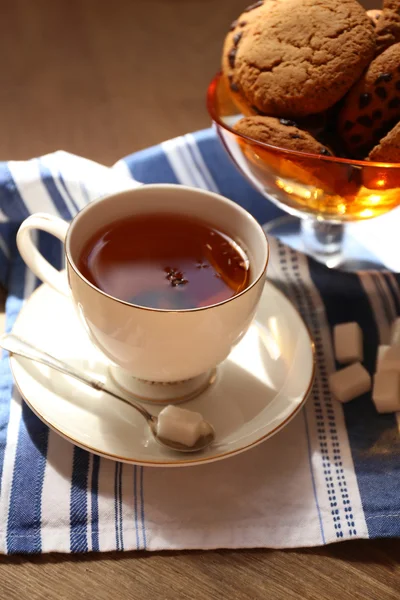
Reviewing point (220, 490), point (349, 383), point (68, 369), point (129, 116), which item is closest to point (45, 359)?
point (68, 369)

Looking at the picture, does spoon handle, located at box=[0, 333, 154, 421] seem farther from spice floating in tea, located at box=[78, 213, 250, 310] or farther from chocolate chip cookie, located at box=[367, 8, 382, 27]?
chocolate chip cookie, located at box=[367, 8, 382, 27]

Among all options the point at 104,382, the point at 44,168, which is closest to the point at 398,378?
the point at 104,382

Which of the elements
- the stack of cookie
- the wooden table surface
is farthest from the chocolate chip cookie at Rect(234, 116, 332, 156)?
the wooden table surface

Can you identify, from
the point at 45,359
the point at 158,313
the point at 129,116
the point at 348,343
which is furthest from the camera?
the point at 129,116

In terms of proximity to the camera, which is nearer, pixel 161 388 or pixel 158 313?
pixel 158 313

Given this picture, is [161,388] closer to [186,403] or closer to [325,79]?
[186,403]

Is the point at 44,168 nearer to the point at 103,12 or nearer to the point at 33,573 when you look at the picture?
the point at 33,573
